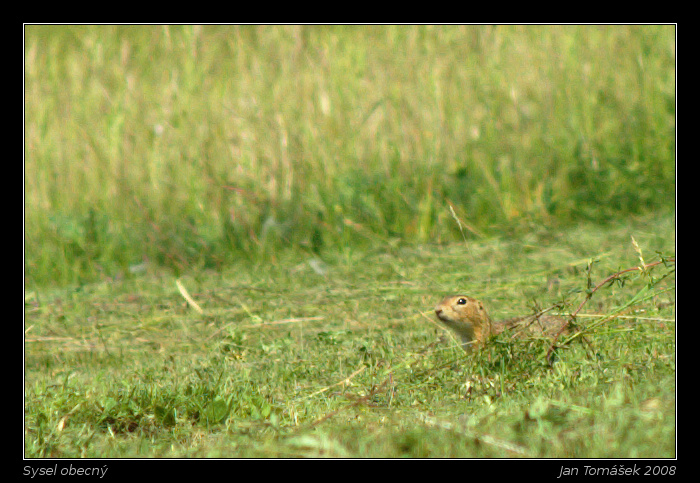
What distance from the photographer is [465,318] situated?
14.4 ft

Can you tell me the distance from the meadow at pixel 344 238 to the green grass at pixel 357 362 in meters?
0.02

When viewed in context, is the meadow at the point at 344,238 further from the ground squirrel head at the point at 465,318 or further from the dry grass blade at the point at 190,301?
the ground squirrel head at the point at 465,318

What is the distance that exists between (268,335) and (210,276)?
1.58m

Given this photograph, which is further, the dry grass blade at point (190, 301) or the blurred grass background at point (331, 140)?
the blurred grass background at point (331, 140)

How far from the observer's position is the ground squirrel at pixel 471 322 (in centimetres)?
434

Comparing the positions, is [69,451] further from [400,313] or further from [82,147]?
[82,147]

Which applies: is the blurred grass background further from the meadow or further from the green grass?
the green grass

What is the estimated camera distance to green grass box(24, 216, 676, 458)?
322cm

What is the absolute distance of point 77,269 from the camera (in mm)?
7023

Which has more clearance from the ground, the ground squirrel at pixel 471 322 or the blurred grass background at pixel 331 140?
the blurred grass background at pixel 331 140

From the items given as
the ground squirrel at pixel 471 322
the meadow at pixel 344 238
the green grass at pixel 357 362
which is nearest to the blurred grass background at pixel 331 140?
the meadow at pixel 344 238

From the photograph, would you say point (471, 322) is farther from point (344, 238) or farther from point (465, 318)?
point (344, 238)

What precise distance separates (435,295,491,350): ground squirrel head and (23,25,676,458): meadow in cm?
13

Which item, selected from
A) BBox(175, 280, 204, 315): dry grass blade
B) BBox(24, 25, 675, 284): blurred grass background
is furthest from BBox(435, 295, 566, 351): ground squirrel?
BBox(24, 25, 675, 284): blurred grass background
